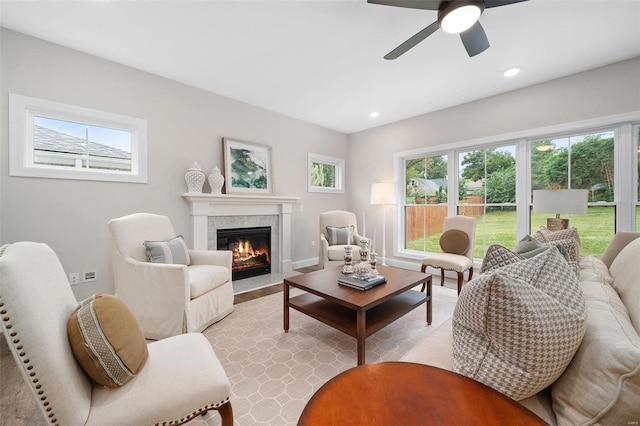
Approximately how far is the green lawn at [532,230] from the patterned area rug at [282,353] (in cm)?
160

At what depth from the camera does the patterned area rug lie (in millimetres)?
1431

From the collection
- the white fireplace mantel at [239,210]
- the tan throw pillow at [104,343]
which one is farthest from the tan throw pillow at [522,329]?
the white fireplace mantel at [239,210]

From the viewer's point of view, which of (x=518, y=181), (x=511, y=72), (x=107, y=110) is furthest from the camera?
(x=518, y=181)

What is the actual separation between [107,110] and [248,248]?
240 cm

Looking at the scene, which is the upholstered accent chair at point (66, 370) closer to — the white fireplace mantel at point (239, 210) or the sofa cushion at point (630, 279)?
the sofa cushion at point (630, 279)

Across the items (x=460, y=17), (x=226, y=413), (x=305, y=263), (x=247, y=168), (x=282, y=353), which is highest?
(x=460, y=17)

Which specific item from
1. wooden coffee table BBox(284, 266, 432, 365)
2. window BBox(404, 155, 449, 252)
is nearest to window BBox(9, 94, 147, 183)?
wooden coffee table BBox(284, 266, 432, 365)

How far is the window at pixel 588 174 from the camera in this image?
292cm

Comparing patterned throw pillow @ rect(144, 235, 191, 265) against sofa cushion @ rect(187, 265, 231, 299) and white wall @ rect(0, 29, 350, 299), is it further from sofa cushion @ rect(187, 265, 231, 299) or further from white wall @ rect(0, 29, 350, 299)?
white wall @ rect(0, 29, 350, 299)

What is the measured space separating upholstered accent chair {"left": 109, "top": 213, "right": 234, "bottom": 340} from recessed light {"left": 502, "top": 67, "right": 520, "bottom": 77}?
3.78 metres

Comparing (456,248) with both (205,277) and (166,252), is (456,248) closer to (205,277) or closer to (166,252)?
(205,277)

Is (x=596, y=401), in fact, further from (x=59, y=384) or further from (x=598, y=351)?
(x=59, y=384)

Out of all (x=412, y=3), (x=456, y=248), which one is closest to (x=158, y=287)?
(x=412, y=3)

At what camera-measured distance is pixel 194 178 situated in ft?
10.6
